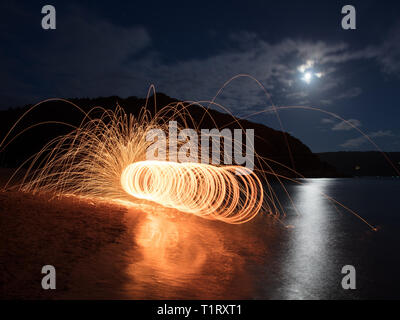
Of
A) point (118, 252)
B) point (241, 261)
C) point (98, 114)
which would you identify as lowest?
point (241, 261)

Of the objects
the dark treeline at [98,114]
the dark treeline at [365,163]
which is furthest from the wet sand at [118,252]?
the dark treeline at [365,163]

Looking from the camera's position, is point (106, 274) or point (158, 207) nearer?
point (106, 274)

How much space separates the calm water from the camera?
520 cm

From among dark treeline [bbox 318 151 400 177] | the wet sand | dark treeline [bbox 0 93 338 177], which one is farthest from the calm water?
dark treeline [bbox 318 151 400 177]

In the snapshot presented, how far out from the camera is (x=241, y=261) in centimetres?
690

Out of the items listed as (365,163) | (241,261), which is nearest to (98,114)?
(241,261)

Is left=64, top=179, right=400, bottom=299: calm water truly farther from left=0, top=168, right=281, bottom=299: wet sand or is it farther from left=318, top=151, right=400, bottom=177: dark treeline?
left=318, top=151, right=400, bottom=177: dark treeline

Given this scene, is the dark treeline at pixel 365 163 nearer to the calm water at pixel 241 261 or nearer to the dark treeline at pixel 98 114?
the dark treeline at pixel 98 114

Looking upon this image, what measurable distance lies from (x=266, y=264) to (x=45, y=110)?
66395 mm

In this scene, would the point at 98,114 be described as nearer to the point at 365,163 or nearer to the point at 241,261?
the point at 241,261

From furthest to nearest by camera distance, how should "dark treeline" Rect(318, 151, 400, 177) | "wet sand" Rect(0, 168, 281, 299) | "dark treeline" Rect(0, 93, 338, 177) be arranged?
"dark treeline" Rect(318, 151, 400, 177), "dark treeline" Rect(0, 93, 338, 177), "wet sand" Rect(0, 168, 281, 299)

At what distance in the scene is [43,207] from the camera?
8125 millimetres

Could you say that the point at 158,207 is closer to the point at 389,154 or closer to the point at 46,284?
the point at 46,284
